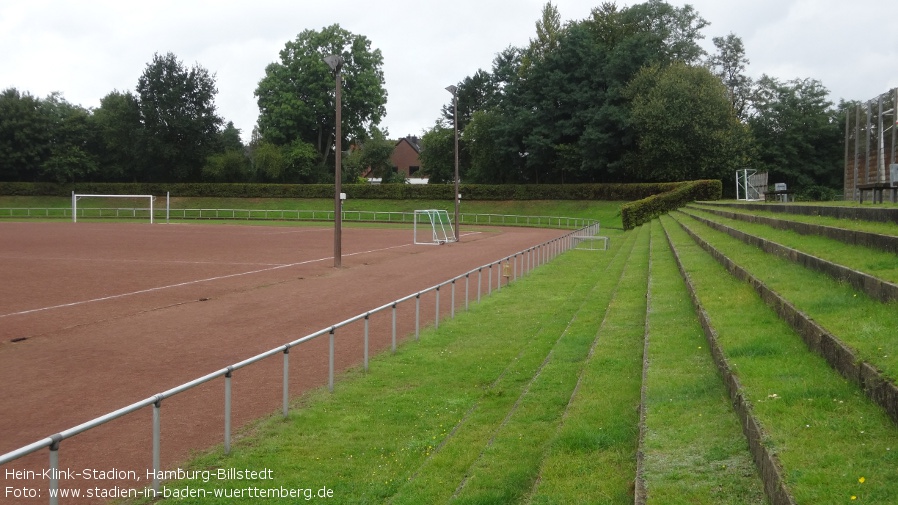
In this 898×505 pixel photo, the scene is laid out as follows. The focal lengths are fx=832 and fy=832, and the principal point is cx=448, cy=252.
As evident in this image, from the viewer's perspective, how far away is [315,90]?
7850 cm

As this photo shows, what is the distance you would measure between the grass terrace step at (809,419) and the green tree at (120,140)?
78.3 metres

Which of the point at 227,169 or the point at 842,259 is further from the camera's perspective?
the point at 227,169

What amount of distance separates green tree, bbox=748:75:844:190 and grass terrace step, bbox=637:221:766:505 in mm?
60515

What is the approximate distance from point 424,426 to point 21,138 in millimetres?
79718

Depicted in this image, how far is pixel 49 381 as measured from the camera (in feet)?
33.1

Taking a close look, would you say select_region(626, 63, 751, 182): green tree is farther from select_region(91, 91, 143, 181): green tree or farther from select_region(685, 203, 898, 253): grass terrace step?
select_region(91, 91, 143, 181): green tree

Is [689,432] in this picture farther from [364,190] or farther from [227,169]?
[227,169]

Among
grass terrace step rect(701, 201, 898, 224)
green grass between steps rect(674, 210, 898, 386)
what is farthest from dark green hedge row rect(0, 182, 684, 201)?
green grass between steps rect(674, 210, 898, 386)

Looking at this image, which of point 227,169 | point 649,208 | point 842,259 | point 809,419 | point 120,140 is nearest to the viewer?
point 809,419

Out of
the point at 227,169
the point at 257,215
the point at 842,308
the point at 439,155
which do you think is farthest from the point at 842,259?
the point at 439,155

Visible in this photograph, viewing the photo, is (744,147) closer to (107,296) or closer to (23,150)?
(107,296)

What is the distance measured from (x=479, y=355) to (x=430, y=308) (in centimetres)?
486

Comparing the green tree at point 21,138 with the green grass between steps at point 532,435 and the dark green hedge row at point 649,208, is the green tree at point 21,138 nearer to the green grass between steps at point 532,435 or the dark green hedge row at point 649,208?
the dark green hedge row at point 649,208

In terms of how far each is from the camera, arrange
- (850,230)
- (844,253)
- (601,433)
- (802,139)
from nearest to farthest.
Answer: (601,433)
(844,253)
(850,230)
(802,139)
